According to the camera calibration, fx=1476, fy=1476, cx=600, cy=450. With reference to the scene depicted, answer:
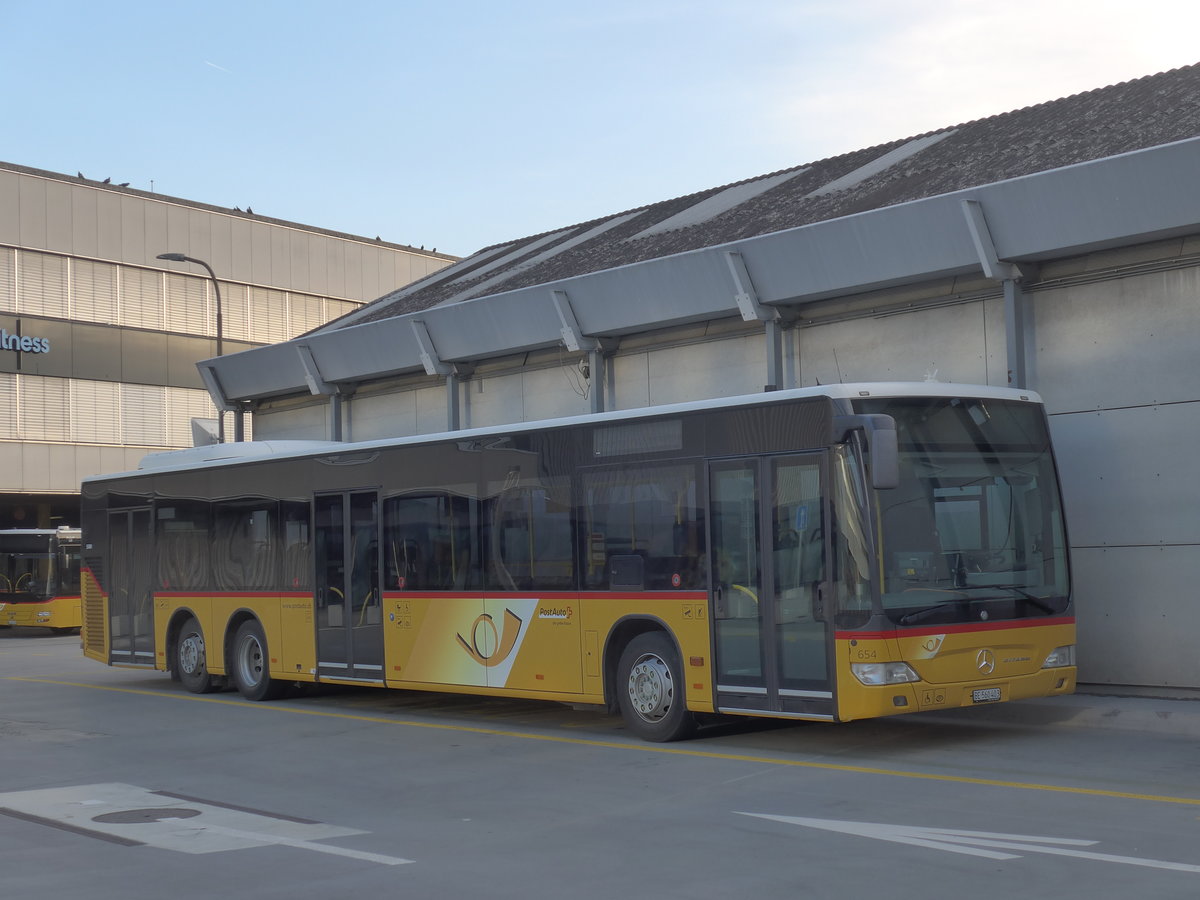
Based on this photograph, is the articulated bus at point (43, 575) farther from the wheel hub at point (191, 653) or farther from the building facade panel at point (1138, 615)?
the building facade panel at point (1138, 615)

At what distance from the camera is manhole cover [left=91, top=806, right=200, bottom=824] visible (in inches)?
381

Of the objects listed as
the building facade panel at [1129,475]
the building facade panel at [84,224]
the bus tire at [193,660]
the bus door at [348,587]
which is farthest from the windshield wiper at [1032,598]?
the building facade panel at [84,224]

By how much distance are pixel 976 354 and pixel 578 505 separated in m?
5.11

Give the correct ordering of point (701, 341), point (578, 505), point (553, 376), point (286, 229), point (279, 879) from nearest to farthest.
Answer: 1. point (279, 879)
2. point (578, 505)
3. point (701, 341)
4. point (553, 376)
5. point (286, 229)

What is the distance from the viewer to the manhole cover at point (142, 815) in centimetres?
969

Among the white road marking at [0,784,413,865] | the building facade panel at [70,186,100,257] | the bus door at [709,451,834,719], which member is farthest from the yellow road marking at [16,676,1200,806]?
the building facade panel at [70,186,100,257]

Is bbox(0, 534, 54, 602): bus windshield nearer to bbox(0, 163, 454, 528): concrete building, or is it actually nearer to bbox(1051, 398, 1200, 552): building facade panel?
bbox(0, 163, 454, 528): concrete building

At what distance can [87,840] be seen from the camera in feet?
29.4

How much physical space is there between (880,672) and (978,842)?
3.17 meters

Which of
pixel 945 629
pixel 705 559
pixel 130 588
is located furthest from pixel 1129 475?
pixel 130 588

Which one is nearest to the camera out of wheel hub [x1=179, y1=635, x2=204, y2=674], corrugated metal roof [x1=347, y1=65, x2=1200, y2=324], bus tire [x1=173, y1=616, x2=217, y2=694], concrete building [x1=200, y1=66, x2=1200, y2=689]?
concrete building [x1=200, y1=66, x2=1200, y2=689]

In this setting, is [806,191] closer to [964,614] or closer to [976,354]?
[976,354]

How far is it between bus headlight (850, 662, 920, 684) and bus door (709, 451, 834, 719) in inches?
11.9

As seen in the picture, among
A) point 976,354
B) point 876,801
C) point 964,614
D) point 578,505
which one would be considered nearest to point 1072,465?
point 976,354
